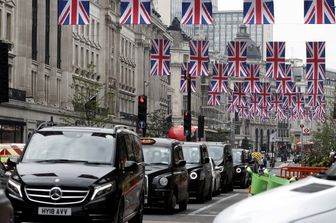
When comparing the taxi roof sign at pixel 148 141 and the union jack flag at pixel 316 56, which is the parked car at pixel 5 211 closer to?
the taxi roof sign at pixel 148 141

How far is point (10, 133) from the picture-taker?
57.5 metres

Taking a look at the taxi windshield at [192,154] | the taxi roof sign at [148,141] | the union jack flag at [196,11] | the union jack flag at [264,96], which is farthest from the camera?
the union jack flag at [264,96]

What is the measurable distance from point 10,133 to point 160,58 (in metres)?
18.3

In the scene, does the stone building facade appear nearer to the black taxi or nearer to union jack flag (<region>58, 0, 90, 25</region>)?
union jack flag (<region>58, 0, 90, 25</region>)

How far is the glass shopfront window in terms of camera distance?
56.2m

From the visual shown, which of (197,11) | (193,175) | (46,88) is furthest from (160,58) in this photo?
(46,88)

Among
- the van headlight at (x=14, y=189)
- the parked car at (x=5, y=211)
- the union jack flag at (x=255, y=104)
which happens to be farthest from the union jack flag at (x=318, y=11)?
the union jack flag at (x=255, y=104)

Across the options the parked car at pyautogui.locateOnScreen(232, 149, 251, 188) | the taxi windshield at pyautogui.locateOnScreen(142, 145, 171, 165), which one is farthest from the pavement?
the parked car at pyautogui.locateOnScreen(232, 149, 251, 188)

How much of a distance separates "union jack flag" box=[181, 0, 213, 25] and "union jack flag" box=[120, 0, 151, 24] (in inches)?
50.9

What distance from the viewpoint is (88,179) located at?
503 inches

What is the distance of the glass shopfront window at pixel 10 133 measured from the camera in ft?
184

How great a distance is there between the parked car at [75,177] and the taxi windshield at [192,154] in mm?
→ 10797

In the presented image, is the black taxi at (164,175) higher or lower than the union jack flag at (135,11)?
lower

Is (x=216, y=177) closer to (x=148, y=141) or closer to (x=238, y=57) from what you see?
(x=148, y=141)
